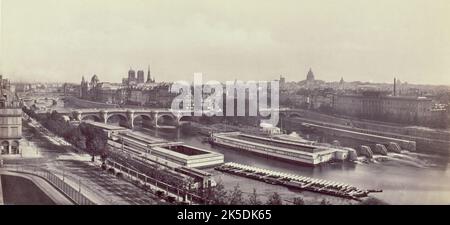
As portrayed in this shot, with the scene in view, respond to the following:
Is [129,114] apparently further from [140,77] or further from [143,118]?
[140,77]

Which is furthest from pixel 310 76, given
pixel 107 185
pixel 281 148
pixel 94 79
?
pixel 107 185

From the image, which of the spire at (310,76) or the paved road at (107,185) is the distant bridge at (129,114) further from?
the paved road at (107,185)

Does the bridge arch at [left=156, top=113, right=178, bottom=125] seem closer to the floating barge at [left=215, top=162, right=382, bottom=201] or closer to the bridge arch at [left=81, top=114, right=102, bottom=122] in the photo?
the bridge arch at [left=81, top=114, right=102, bottom=122]


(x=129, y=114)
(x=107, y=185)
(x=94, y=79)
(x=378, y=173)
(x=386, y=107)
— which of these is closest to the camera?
(x=107, y=185)

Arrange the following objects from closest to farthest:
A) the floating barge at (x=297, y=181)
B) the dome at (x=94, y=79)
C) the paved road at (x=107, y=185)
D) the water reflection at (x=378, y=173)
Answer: the paved road at (x=107, y=185)
the water reflection at (x=378, y=173)
the floating barge at (x=297, y=181)
the dome at (x=94, y=79)

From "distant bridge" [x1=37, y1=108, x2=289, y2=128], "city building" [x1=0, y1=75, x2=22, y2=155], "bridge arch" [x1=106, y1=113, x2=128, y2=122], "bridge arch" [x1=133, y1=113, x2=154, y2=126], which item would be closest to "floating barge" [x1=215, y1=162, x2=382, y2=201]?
"distant bridge" [x1=37, y1=108, x2=289, y2=128]

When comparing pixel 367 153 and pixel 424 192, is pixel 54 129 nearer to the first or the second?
pixel 367 153

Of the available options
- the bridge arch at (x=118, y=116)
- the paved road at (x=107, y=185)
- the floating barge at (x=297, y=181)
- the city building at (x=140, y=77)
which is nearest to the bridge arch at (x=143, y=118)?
the bridge arch at (x=118, y=116)

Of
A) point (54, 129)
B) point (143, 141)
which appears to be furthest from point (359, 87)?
point (54, 129)
